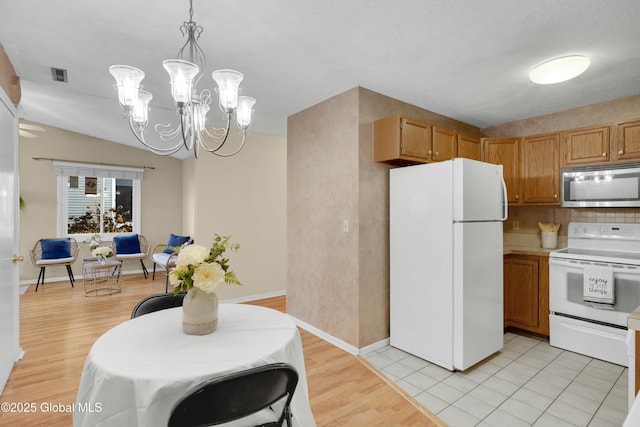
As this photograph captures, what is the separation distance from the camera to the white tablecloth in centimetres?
112

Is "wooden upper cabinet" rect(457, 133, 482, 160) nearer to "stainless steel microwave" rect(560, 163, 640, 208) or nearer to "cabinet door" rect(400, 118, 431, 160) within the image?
"cabinet door" rect(400, 118, 431, 160)

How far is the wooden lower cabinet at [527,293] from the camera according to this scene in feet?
10.8

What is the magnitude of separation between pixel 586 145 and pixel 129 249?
288 inches

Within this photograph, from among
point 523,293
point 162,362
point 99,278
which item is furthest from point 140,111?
point 99,278

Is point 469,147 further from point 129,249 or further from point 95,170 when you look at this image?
point 95,170

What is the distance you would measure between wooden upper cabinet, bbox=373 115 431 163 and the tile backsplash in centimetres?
181

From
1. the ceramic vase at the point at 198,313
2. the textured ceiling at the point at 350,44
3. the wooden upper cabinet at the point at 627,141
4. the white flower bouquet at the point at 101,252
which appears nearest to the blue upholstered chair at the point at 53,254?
the white flower bouquet at the point at 101,252

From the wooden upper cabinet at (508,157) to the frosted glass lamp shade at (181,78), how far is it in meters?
3.39

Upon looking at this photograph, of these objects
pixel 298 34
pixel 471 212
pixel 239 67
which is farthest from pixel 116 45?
pixel 471 212

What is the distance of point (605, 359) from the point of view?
2826mm

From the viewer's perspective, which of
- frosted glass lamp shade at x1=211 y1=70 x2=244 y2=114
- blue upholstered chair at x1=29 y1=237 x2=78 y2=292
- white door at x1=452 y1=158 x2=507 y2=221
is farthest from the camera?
blue upholstered chair at x1=29 y1=237 x2=78 y2=292

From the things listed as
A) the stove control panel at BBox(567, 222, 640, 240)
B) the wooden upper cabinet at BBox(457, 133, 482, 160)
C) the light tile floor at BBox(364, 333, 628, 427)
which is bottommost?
the light tile floor at BBox(364, 333, 628, 427)

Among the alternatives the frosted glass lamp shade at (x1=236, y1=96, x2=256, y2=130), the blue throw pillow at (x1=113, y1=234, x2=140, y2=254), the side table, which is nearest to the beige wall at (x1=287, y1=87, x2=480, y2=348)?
the frosted glass lamp shade at (x1=236, y1=96, x2=256, y2=130)

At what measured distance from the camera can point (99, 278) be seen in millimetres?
5953
